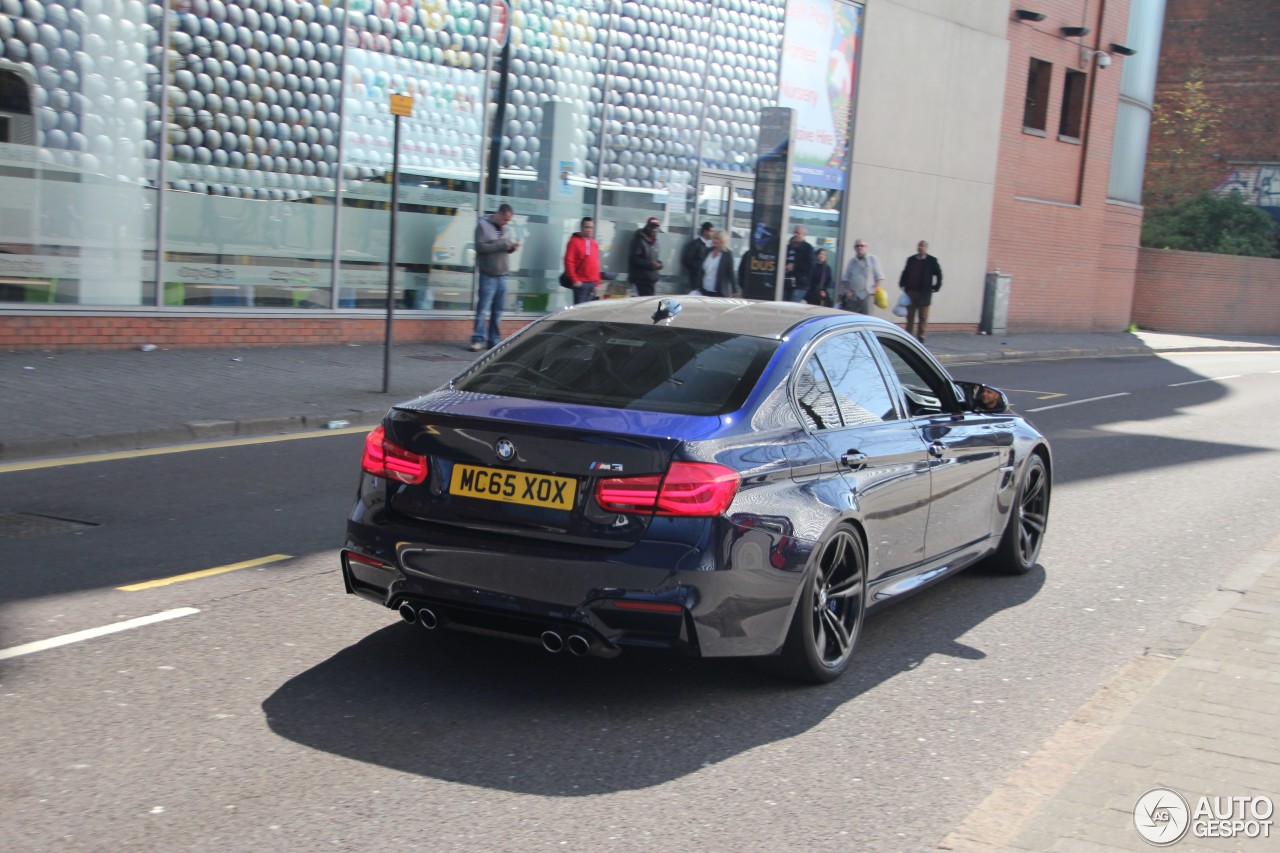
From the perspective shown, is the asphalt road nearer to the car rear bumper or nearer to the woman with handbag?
the car rear bumper

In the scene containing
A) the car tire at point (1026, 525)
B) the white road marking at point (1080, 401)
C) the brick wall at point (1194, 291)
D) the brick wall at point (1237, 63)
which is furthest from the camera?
the brick wall at point (1237, 63)

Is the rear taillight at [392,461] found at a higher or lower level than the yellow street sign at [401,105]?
lower

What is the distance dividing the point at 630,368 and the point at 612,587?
3.51ft

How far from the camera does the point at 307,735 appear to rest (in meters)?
4.55

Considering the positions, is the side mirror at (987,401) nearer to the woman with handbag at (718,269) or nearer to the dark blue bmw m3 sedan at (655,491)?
the dark blue bmw m3 sedan at (655,491)

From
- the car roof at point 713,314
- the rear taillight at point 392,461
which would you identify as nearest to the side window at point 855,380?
the car roof at point 713,314

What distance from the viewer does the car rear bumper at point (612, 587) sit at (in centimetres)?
471

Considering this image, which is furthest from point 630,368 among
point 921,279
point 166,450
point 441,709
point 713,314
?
point 921,279

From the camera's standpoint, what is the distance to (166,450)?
33.0 feet

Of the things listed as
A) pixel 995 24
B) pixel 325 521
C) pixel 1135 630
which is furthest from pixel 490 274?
pixel 995 24

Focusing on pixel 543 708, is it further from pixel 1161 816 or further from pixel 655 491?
pixel 1161 816

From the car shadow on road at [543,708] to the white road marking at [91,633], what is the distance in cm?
89

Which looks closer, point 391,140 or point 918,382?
point 918,382

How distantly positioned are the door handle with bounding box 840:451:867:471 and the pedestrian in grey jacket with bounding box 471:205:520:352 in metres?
12.4
